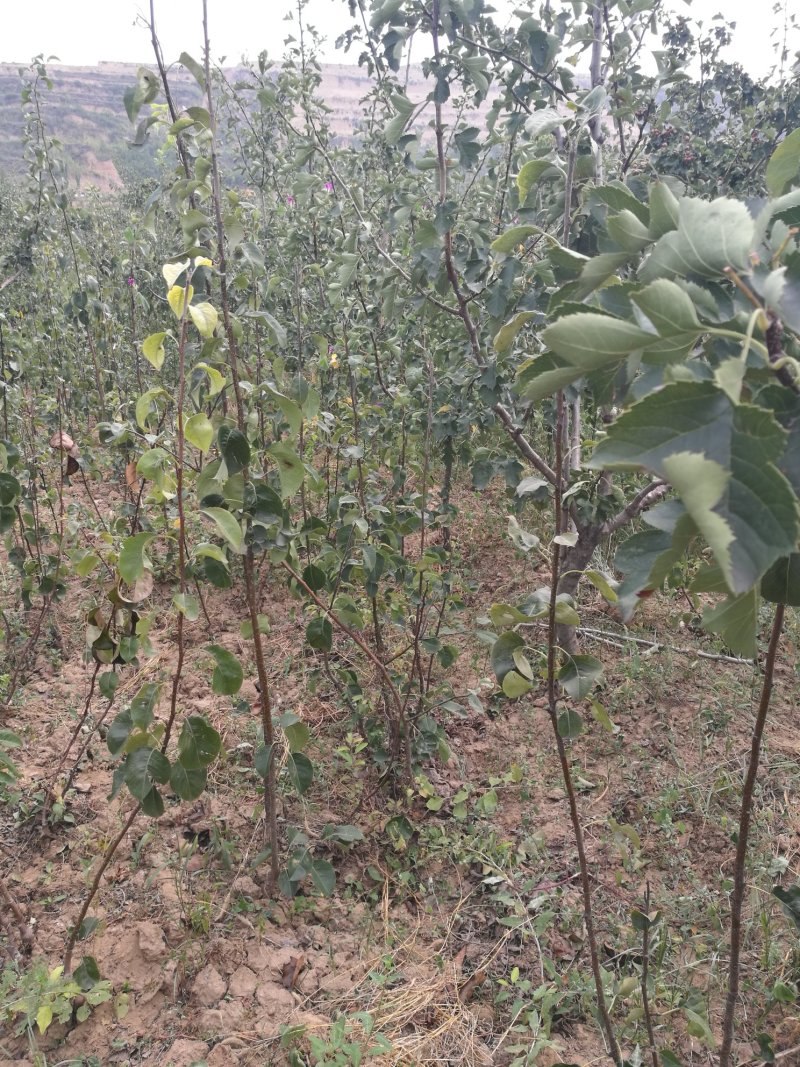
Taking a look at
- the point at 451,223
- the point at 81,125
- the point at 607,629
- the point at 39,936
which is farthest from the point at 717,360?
the point at 81,125

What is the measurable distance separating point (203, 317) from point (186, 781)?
0.95m

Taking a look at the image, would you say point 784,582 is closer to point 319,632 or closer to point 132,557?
point 132,557

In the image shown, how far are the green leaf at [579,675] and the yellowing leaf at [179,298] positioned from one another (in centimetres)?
92

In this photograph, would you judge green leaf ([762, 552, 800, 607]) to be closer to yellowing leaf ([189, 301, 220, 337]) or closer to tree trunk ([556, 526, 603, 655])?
yellowing leaf ([189, 301, 220, 337])

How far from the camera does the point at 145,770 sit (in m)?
1.42

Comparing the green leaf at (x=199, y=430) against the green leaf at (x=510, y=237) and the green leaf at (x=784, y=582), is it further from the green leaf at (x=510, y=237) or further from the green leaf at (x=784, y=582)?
the green leaf at (x=784, y=582)

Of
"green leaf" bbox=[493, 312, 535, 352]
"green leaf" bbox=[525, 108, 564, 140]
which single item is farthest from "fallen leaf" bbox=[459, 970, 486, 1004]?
"green leaf" bbox=[525, 108, 564, 140]

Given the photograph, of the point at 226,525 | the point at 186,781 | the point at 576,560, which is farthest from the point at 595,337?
the point at 576,560

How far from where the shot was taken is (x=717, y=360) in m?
0.68

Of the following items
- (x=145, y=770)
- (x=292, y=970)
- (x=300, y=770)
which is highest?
(x=145, y=770)

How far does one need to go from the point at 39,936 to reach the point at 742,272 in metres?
2.09

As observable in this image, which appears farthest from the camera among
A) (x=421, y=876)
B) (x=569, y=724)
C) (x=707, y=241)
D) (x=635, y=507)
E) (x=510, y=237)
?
(x=635, y=507)

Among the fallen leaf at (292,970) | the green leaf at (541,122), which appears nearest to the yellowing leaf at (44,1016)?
the fallen leaf at (292,970)

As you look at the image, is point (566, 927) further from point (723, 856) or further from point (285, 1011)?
point (285, 1011)
